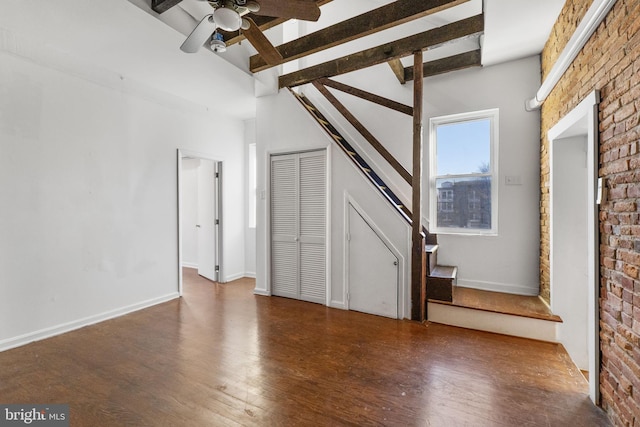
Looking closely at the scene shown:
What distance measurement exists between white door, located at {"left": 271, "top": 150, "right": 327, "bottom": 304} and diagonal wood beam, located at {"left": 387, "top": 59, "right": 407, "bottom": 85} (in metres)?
1.48

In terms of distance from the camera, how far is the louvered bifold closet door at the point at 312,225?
403cm

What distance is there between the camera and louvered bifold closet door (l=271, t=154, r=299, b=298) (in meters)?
4.27

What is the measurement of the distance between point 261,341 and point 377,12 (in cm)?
356

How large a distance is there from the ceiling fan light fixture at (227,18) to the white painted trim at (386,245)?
2.31m

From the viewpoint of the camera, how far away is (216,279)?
207 inches

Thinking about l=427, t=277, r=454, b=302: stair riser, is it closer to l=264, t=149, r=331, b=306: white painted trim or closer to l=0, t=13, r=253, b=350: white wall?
l=264, t=149, r=331, b=306: white painted trim

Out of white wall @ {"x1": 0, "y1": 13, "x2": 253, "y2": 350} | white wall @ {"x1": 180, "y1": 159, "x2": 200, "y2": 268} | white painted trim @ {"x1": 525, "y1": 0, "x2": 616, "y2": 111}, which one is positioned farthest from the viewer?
white wall @ {"x1": 180, "y1": 159, "x2": 200, "y2": 268}

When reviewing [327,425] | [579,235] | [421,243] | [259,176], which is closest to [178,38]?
[259,176]

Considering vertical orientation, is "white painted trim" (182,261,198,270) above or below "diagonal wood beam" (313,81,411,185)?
below

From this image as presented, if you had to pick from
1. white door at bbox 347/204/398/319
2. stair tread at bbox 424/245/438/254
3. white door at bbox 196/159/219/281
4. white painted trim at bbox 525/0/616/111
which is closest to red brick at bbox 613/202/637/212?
white painted trim at bbox 525/0/616/111

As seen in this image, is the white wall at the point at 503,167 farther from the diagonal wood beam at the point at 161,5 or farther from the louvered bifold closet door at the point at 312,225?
the diagonal wood beam at the point at 161,5

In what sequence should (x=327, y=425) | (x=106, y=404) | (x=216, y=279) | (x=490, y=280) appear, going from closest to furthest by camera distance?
(x=327, y=425) < (x=106, y=404) < (x=490, y=280) < (x=216, y=279)

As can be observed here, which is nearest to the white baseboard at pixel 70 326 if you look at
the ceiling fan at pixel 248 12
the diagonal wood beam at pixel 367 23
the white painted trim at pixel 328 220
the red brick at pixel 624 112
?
the white painted trim at pixel 328 220

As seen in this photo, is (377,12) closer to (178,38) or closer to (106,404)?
(178,38)
